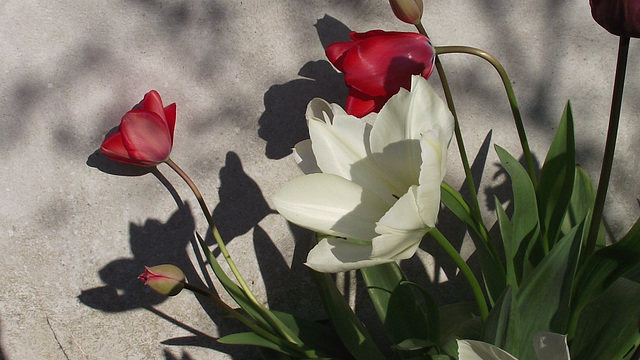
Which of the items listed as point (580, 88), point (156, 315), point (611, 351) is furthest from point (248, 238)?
point (580, 88)

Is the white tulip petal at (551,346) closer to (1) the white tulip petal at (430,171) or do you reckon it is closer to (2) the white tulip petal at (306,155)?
(1) the white tulip petal at (430,171)

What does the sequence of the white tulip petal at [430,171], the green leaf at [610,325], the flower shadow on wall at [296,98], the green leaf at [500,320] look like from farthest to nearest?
1. the flower shadow on wall at [296,98]
2. the green leaf at [610,325]
3. the green leaf at [500,320]
4. the white tulip petal at [430,171]

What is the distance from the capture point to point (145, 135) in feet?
2.68

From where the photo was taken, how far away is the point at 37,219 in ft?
3.18

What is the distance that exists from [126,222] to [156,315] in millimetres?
173

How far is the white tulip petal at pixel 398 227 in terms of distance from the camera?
19.9 inches

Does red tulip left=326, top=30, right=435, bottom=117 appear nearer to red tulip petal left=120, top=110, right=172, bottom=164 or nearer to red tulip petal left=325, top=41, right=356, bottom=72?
red tulip petal left=325, top=41, right=356, bottom=72

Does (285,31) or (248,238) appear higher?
(285,31)

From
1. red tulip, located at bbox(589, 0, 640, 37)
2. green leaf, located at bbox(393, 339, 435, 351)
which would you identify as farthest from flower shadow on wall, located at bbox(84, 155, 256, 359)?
red tulip, located at bbox(589, 0, 640, 37)

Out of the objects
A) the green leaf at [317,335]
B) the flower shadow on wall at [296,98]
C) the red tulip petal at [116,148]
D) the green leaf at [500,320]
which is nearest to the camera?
the green leaf at [500,320]

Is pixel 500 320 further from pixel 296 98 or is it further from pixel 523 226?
pixel 296 98

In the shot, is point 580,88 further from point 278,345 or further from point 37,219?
point 37,219

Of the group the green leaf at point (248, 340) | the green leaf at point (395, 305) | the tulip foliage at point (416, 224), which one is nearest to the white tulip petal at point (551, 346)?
the tulip foliage at point (416, 224)

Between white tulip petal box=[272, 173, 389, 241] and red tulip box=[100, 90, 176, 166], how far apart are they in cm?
33
